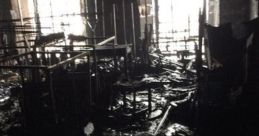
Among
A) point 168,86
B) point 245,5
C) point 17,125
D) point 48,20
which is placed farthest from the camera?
point 48,20

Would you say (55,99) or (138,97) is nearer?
(55,99)

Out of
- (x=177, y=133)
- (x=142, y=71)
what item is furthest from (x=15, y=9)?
(x=177, y=133)

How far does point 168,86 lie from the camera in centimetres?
1295

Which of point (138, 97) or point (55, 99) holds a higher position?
point (55, 99)

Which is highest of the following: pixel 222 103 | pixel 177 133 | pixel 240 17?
pixel 240 17

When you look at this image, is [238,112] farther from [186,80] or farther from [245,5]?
[245,5]

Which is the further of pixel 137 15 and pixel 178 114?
pixel 137 15

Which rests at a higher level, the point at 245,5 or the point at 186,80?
the point at 245,5

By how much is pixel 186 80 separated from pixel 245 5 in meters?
4.88

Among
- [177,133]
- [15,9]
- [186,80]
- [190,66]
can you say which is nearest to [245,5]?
[190,66]

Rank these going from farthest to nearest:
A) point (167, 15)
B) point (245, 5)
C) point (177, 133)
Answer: point (167, 15), point (245, 5), point (177, 133)

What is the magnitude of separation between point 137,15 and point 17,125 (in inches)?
487

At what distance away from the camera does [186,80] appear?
525 inches

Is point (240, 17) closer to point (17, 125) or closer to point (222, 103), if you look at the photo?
point (222, 103)
